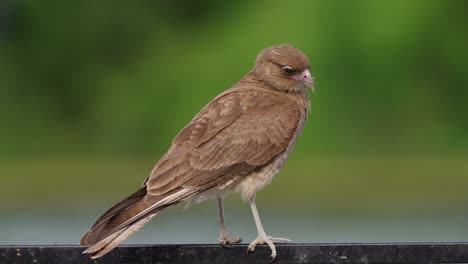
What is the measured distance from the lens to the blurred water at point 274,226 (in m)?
15.6

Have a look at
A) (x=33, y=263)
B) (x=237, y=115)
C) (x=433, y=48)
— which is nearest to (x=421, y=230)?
(x=433, y=48)

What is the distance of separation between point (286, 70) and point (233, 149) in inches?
43.1

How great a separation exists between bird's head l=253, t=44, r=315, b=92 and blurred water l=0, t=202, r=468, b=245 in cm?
641

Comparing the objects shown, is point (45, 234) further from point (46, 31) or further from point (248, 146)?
point (248, 146)

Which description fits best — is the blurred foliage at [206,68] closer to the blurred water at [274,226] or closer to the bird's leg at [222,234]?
the blurred water at [274,226]

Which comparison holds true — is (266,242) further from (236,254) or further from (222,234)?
(236,254)

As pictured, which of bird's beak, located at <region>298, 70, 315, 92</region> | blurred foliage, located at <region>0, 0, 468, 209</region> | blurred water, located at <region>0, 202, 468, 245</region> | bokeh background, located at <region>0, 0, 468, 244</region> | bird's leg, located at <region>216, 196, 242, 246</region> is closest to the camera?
bird's leg, located at <region>216, 196, 242, 246</region>

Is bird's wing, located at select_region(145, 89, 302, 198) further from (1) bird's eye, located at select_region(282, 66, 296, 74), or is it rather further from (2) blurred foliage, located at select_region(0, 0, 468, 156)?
(2) blurred foliage, located at select_region(0, 0, 468, 156)

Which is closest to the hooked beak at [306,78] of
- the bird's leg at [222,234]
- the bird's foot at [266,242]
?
the bird's leg at [222,234]

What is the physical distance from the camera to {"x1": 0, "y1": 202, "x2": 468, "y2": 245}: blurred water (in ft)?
51.3

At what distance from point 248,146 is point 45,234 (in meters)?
8.48

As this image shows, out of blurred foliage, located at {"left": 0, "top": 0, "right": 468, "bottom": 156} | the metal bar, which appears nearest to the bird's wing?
the metal bar

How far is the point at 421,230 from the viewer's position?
1619 centimetres

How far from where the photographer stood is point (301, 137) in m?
17.4
